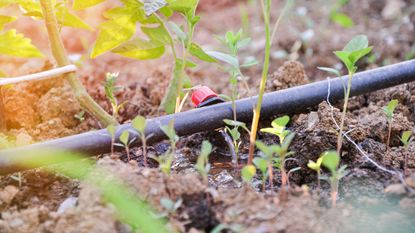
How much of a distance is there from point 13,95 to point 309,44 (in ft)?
5.00

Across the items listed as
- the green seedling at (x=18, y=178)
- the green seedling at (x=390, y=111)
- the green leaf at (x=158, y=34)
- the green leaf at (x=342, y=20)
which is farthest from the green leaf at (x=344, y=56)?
the green leaf at (x=342, y=20)

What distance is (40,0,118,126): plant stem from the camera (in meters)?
1.64

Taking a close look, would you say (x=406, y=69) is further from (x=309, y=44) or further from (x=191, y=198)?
(x=309, y=44)

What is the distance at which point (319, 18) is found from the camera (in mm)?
3410

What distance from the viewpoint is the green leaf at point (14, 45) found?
1699 millimetres

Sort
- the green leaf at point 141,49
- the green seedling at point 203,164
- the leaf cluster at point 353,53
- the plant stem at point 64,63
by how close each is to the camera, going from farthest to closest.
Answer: the green leaf at point 141,49 < the plant stem at point 64,63 < the leaf cluster at point 353,53 < the green seedling at point 203,164

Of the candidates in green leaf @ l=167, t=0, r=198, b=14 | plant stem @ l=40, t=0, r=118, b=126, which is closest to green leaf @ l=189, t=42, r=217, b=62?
green leaf @ l=167, t=0, r=198, b=14

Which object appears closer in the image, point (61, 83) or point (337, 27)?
point (61, 83)

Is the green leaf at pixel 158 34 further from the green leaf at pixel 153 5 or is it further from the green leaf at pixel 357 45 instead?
the green leaf at pixel 357 45

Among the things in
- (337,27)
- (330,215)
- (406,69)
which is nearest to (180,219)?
(330,215)

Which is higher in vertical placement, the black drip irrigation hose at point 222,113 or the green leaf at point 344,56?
the green leaf at point 344,56

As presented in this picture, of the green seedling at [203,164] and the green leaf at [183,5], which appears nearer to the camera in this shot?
the green seedling at [203,164]

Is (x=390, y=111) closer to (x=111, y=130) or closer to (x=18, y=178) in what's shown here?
(x=111, y=130)

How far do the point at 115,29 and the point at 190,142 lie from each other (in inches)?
15.1
